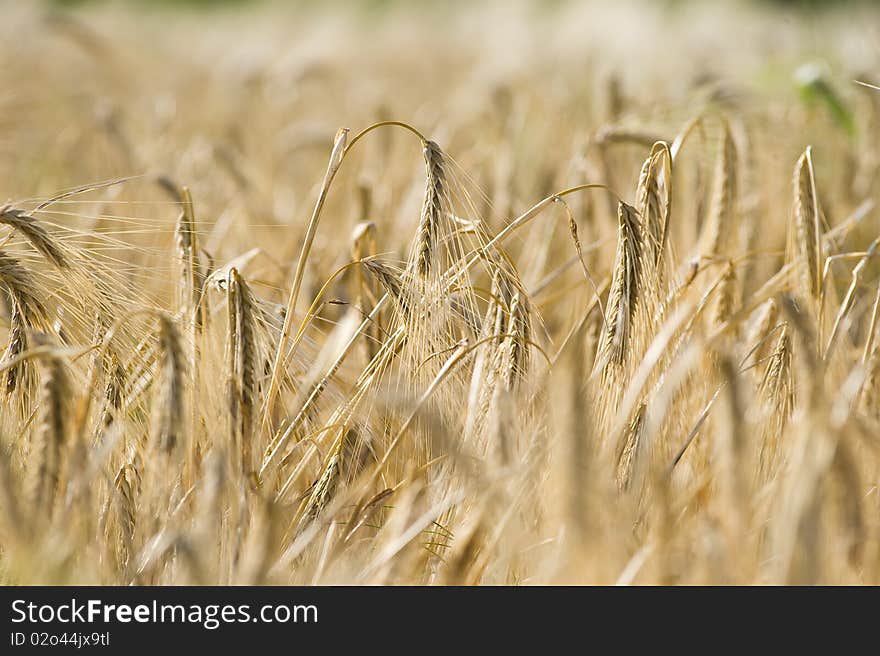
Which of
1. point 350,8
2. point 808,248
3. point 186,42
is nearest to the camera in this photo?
point 808,248

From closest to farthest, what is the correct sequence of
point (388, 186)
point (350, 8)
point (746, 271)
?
point (746, 271), point (388, 186), point (350, 8)

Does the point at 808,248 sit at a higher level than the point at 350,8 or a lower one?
lower

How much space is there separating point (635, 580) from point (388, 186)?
1.68 metres

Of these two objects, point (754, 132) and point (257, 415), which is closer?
point (257, 415)

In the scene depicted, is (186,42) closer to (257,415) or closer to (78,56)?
(78,56)

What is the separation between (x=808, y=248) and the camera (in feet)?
4.06

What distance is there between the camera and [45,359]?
88cm

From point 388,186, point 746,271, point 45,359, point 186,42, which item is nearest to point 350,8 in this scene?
point 186,42

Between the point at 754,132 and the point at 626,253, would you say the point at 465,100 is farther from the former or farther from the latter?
the point at 626,253

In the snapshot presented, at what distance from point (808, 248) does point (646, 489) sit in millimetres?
434

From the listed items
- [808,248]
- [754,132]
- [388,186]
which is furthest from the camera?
[388,186]

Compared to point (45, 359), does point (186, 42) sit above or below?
above

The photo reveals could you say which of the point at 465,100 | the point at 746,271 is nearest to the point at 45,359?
the point at 746,271

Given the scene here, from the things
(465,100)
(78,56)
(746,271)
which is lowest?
(746,271)
